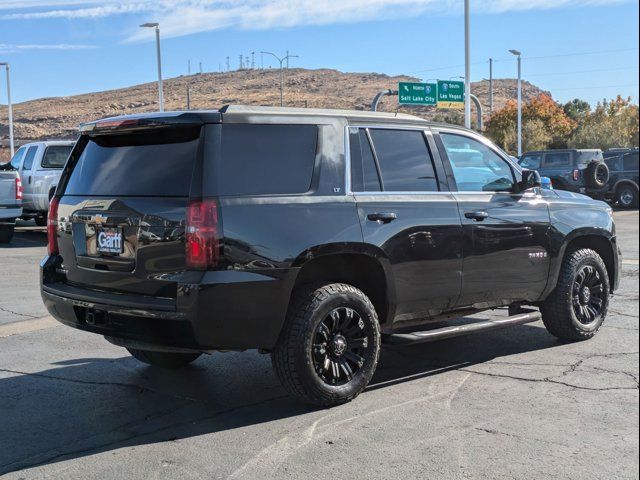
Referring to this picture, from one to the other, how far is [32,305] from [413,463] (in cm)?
597

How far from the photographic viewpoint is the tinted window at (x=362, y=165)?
16.6ft

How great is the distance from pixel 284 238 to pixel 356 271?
846 millimetres

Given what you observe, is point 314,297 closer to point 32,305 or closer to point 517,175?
point 517,175

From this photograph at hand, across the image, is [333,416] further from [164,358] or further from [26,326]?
[26,326]

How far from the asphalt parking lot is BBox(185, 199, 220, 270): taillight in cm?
104

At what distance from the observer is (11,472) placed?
378 centimetres

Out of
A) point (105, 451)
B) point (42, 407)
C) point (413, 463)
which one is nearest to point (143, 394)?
Result: point (42, 407)

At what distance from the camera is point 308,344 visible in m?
4.60

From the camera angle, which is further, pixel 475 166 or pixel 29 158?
pixel 29 158

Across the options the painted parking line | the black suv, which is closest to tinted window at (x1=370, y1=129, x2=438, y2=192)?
the black suv

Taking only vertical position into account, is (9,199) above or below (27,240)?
above

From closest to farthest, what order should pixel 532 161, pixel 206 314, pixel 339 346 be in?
pixel 206 314
pixel 339 346
pixel 532 161

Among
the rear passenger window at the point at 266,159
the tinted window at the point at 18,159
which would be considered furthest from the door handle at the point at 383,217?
the tinted window at the point at 18,159

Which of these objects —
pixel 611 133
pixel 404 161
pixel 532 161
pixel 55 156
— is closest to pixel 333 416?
pixel 404 161
